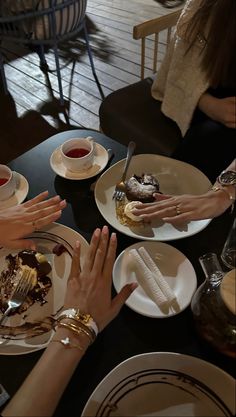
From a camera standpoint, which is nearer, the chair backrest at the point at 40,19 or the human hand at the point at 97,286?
the human hand at the point at 97,286

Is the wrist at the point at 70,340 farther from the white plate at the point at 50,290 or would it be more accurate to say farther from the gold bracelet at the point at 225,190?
the gold bracelet at the point at 225,190

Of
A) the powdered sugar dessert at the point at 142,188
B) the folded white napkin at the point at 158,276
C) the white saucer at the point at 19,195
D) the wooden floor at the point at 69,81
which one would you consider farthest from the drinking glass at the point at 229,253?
the wooden floor at the point at 69,81

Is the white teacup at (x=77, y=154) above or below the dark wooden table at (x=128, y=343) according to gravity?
above

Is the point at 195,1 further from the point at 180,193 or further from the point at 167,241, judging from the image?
the point at 167,241

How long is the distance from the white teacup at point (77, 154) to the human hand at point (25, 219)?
Answer: 152mm

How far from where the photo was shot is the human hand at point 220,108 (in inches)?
53.7

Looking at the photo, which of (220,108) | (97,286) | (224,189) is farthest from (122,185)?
(220,108)

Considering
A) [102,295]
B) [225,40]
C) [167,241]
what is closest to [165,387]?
[102,295]

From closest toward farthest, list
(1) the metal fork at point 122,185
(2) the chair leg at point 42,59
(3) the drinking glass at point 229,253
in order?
(3) the drinking glass at point 229,253 → (1) the metal fork at point 122,185 → (2) the chair leg at point 42,59

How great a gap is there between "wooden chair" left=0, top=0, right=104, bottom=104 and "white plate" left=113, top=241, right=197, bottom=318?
1.89 metres

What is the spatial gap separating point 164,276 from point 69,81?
2389 mm

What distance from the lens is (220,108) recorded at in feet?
4.54

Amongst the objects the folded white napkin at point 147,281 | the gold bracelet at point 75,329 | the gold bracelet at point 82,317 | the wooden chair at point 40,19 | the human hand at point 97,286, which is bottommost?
the folded white napkin at point 147,281

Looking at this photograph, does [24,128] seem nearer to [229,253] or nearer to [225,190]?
[225,190]
